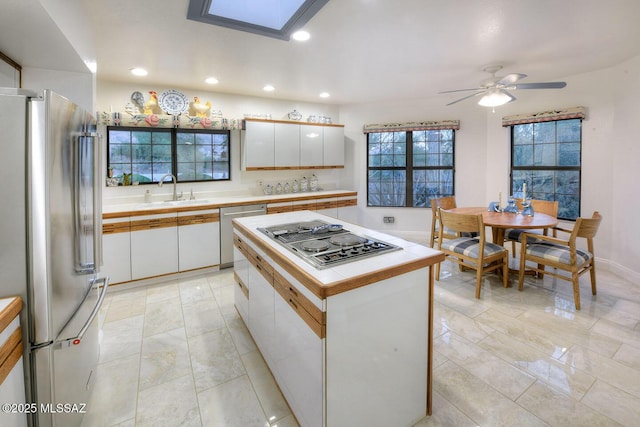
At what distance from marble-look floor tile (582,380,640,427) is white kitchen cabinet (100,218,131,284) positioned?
13.2ft

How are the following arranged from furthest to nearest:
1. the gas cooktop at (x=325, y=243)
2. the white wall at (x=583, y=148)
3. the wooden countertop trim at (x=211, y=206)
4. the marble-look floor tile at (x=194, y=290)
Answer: the white wall at (x=583, y=148) → the wooden countertop trim at (x=211, y=206) → the marble-look floor tile at (x=194, y=290) → the gas cooktop at (x=325, y=243)

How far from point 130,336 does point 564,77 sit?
5.73 m

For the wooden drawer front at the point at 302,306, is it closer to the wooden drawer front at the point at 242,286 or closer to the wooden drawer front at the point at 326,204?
the wooden drawer front at the point at 242,286

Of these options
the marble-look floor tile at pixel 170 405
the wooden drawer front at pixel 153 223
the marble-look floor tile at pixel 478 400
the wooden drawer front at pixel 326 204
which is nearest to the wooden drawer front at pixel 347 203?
the wooden drawer front at pixel 326 204

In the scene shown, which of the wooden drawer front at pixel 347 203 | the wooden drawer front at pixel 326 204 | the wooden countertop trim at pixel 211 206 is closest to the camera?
the wooden countertop trim at pixel 211 206

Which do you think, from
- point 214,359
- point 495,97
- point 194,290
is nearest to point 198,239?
point 194,290

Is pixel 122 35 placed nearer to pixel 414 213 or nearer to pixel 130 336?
pixel 130 336

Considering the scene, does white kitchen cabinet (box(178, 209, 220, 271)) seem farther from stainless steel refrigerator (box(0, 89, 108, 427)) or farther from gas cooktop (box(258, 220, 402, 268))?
stainless steel refrigerator (box(0, 89, 108, 427))

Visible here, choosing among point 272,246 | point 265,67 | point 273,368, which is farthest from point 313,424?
point 265,67

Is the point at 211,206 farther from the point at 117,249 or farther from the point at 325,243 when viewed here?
the point at 325,243

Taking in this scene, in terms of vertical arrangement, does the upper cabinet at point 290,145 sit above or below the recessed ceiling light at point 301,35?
below

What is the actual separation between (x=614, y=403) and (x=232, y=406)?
2159 mm

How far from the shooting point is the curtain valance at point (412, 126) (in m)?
5.29

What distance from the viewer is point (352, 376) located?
4.54ft
